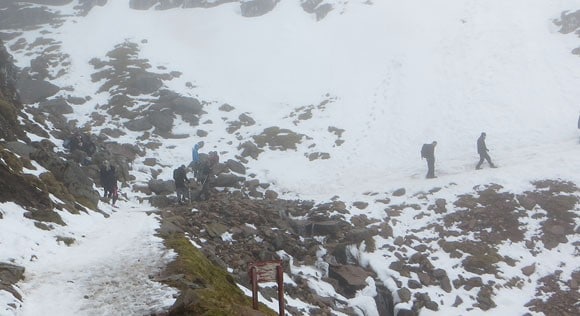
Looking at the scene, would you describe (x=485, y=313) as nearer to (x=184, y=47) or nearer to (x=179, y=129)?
(x=179, y=129)

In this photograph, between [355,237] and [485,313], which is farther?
[355,237]

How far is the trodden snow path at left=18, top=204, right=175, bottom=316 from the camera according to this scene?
26.3 feet

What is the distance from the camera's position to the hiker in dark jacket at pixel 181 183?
850 inches

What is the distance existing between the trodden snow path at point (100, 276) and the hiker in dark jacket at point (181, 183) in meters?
7.30

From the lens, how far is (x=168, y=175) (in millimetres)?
27906

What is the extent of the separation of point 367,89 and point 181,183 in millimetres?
→ 20505

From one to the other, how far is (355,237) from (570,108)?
19590 mm

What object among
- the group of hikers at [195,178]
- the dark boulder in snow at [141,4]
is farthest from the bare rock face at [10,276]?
the dark boulder in snow at [141,4]

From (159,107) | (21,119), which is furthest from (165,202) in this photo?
(159,107)

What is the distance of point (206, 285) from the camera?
9.11 metres

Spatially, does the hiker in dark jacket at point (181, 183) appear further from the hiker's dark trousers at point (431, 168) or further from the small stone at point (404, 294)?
the hiker's dark trousers at point (431, 168)

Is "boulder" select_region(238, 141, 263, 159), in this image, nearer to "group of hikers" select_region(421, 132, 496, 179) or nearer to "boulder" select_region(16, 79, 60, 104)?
"group of hikers" select_region(421, 132, 496, 179)

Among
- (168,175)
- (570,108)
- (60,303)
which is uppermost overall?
(60,303)

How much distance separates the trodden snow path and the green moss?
1.29 feet
